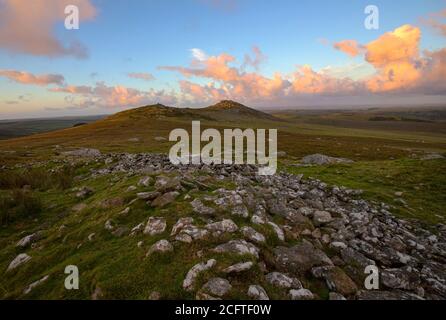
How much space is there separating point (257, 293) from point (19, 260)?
9.55 m

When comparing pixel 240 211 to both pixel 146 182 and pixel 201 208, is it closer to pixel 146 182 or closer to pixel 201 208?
pixel 201 208

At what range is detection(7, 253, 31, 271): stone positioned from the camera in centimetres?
1011

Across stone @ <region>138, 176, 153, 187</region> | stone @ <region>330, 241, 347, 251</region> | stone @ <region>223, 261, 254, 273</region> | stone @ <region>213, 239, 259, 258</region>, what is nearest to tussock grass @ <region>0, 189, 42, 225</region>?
stone @ <region>138, 176, 153, 187</region>

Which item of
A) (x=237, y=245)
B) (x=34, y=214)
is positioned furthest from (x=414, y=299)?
(x=34, y=214)

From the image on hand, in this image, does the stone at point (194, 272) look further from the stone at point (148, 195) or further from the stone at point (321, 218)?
the stone at point (321, 218)

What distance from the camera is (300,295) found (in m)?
7.32

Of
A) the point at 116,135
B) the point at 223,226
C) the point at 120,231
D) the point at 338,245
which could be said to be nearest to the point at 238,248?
the point at 223,226

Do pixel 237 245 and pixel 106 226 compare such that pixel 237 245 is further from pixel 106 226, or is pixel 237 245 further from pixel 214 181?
pixel 214 181

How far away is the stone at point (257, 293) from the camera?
7.04 meters

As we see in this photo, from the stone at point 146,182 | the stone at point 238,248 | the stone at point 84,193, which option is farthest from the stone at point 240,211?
the stone at point 84,193

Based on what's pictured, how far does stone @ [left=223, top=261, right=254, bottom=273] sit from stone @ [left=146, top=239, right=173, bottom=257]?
222 cm

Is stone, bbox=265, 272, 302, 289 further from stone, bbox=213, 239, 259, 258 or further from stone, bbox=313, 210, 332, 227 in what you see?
stone, bbox=313, 210, 332, 227

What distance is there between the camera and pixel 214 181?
17109 millimetres

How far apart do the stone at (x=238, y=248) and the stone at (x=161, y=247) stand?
1.57m
